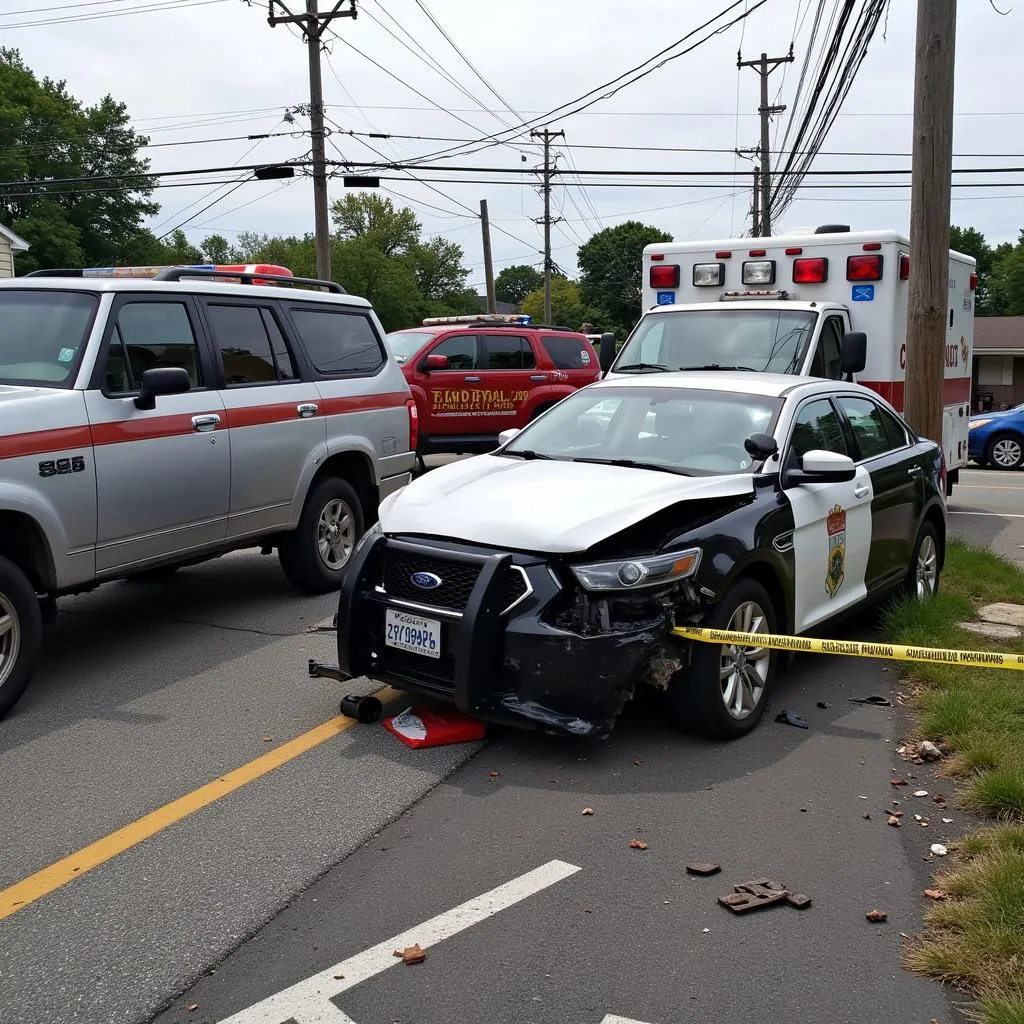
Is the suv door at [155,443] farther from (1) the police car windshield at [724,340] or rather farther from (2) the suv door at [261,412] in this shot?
(1) the police car windshield at [724,340]

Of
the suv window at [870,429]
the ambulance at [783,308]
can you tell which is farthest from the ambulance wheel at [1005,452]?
the suv window at [870,429]

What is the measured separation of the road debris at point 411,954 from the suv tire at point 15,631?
9.73 ft

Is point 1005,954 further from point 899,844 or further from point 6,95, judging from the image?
point 6,95

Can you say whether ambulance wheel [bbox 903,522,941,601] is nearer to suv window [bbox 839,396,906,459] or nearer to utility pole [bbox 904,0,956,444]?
suv window [bbox 839,396,906,459]

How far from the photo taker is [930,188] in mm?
9242

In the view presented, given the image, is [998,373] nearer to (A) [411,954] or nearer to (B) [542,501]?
(B) [542,501]

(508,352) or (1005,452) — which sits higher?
(508,352)

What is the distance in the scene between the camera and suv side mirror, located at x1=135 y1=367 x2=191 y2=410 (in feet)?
19.6

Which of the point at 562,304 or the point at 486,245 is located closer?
the point at 486,245

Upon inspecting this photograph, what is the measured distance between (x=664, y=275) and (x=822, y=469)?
20.1ft

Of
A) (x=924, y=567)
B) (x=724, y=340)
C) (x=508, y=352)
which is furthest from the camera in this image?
(x=508, y=352)

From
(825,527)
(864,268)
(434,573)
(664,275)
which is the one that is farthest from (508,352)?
(434,573)

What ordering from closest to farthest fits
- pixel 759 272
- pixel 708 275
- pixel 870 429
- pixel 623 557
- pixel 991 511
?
pixel 623 557 < pixel 870 429 < pixel 759 272 < pixel 708 275 < pixel 991 511

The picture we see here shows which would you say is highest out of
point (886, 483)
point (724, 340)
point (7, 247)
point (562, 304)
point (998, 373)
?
point (562, 304)
